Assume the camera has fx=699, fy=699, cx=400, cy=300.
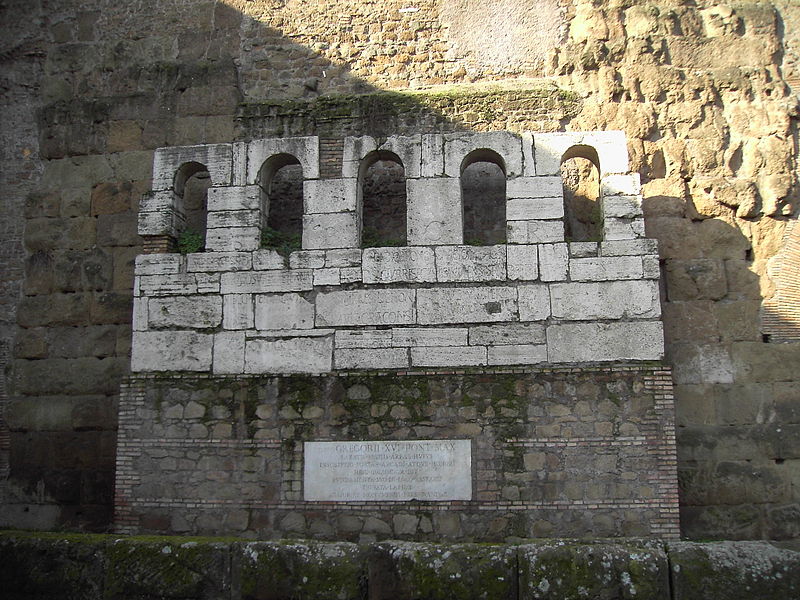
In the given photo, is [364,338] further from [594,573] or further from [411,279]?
[594,573]

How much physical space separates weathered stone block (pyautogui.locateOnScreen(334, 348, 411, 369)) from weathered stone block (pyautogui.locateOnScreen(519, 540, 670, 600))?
263 cm

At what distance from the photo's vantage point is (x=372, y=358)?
6676 millimetres

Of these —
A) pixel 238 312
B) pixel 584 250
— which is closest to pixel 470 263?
pixel 584 250

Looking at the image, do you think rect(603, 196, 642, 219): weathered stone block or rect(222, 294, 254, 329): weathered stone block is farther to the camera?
rect(222, 294, 254, 329): weathered stone block

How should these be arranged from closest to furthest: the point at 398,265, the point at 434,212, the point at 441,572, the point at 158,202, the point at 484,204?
the point at 441,572
the point at 398,265
the point at 434,212
the point at 158,202
the point at 484,204

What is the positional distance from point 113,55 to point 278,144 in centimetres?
340

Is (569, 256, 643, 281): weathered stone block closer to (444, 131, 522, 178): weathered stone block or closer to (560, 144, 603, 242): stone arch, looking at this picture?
(560, 144, 603, 242): stone arch

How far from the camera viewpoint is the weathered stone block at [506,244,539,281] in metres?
6.71

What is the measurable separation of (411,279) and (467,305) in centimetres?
60

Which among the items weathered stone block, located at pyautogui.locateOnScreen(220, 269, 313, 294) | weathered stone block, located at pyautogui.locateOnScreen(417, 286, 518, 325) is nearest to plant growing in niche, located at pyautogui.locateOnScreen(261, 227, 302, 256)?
weathered stone block, located at pyautogui.locateOnScreen(220, 269, 313, 294)

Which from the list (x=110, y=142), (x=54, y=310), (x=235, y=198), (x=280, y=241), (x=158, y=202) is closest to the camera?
(x=235, y=198)

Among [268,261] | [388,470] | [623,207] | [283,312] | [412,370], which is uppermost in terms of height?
[623,207]

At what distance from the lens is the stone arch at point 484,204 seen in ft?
25.9

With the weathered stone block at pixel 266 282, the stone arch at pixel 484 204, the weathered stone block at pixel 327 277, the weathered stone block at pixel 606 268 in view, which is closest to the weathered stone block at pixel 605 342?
the weathered stone block at pixel 606 268
